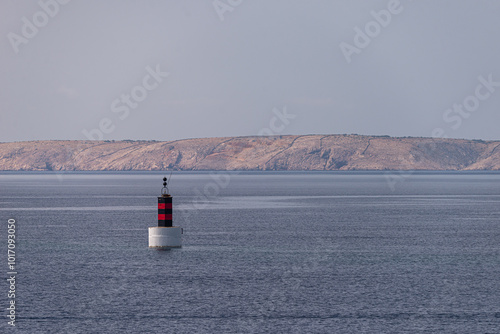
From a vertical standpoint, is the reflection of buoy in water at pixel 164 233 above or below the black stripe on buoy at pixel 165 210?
below

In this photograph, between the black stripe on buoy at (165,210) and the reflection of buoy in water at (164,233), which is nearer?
the black stripe on buoy at (165,210)

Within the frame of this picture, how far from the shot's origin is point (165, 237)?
3678 cm

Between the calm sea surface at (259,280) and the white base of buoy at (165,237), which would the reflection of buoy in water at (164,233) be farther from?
the calm sea surface at (259,280)

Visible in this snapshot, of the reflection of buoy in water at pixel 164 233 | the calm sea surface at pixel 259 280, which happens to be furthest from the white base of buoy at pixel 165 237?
the calm sea surface at pixel 259 280

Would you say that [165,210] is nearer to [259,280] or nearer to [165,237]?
[165,237]

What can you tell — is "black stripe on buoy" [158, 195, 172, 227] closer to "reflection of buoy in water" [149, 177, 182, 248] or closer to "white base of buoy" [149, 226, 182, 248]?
"reflection of buoy in water" [149, 177, 182, 248]

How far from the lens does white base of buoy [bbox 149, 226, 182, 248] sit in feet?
120

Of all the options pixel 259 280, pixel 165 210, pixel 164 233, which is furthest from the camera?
pixel 164 233

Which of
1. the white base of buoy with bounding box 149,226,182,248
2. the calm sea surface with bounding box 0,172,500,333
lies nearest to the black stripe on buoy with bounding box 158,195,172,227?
the white base of buoy with bounding box 149,226,182,248

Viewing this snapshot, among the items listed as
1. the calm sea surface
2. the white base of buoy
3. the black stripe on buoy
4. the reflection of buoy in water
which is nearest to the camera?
the calm sea surface

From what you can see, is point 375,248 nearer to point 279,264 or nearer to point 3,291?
point 279,264

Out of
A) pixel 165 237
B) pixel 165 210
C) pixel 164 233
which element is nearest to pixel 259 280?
pixel 165 210

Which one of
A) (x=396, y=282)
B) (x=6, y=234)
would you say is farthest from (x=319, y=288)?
(x=6, y=234)

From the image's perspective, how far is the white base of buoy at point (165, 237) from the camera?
36.5 meters
